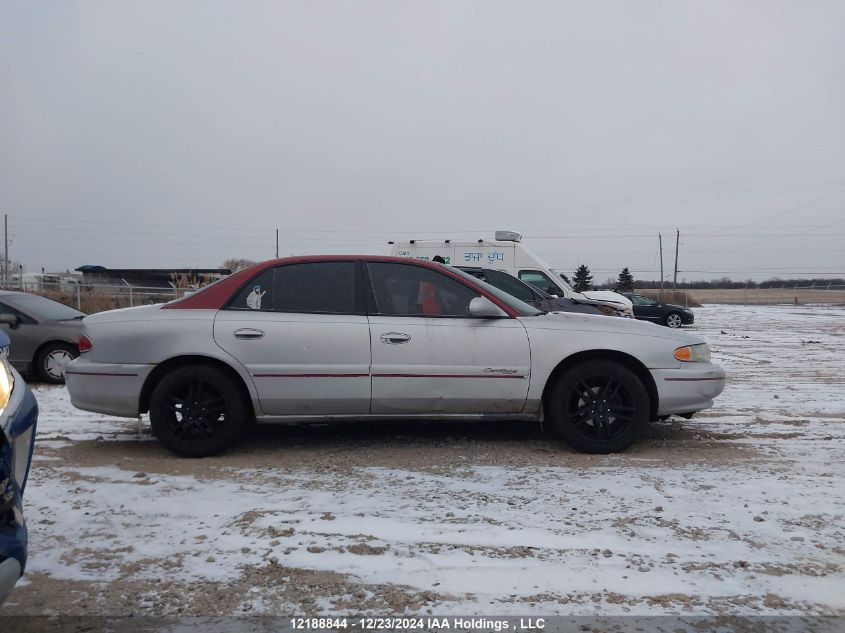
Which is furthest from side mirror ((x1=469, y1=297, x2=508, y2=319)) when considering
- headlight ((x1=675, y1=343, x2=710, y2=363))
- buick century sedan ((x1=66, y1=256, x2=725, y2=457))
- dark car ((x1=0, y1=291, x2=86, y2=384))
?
dark car ((x1=0, y1=291, x2=86, y2=384))

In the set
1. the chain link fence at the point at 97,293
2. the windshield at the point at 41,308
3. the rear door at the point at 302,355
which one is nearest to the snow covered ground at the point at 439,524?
the rear door at the point at 302,355

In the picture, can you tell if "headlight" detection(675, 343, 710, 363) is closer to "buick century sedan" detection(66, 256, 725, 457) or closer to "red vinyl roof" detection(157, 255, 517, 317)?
"buick century sedan" detection(66, 256, 725, 457)

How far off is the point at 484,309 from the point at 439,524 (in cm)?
180

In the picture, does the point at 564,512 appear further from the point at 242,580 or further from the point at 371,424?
the point at 371,424

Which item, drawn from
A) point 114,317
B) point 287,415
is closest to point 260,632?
point 287,415

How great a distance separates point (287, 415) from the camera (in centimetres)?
475

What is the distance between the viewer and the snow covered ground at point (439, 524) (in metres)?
2.76

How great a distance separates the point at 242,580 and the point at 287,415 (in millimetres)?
1937

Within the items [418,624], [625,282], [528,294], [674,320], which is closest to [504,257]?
[528,294]

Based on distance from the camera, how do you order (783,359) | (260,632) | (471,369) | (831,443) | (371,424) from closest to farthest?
1. (260,632)
2. (471,369)
3. (831,443)
4. (371,424)
5. (783,359)

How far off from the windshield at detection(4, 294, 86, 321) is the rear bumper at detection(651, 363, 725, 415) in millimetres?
7861

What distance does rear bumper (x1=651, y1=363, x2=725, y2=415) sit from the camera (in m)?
4.80

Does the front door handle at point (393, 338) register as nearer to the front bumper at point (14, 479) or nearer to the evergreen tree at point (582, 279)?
the front bumper at point (14, 479)

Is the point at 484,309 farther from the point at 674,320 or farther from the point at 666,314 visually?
the point at 666,314
